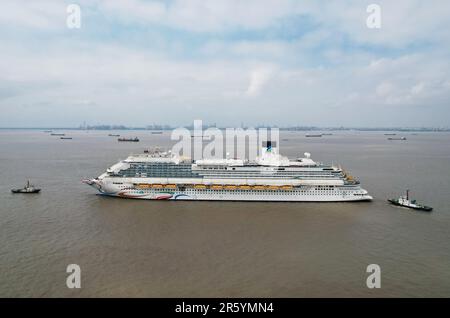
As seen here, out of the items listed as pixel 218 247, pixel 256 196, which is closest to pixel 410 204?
pixel 256 196

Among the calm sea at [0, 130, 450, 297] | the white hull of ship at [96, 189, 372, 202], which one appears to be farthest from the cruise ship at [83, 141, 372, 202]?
the calm sea at [0, 130, 450, 297]

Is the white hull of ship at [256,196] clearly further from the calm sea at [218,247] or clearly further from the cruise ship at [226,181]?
the calm sea at [218,247]

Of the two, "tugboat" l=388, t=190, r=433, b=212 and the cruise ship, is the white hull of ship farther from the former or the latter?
"tugboat" l=388, t=190, r=433, b=212

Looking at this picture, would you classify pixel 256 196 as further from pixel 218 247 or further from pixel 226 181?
pixel 218 247

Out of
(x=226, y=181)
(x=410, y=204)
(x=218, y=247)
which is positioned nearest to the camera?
(x=218, y=247)

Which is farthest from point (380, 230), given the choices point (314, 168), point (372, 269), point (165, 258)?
point (165, 258)

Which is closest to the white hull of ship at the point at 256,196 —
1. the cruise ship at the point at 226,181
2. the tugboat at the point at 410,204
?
the cruise ship at the point at 226,181

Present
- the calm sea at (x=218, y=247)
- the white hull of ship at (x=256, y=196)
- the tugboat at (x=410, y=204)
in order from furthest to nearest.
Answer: the white hull of ship at (x=256, y=196), the tugboat at (x=410, y=204), the calm sea at (x=218, y=247)

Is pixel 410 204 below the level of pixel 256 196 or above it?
below
